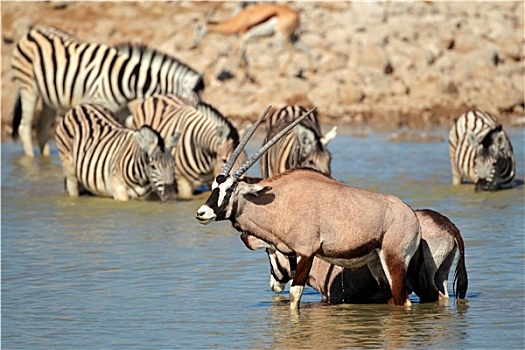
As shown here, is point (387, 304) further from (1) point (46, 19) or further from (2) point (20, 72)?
(1) point (46, 19)

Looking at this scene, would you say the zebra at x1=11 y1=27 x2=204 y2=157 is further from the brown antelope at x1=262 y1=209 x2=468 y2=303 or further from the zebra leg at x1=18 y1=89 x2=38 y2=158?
the brown antelope at x1=262 y1=209 x2=468 y2=303

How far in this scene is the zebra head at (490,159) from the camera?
14109 millimetres

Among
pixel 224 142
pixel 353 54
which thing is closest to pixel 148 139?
pixel 224 142

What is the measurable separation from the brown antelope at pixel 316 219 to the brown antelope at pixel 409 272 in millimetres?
261

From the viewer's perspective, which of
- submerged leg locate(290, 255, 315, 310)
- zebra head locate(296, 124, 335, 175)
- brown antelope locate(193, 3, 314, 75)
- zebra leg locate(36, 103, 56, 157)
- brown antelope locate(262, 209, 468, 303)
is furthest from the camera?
brown antelope locate(193, 3, 314, 75)

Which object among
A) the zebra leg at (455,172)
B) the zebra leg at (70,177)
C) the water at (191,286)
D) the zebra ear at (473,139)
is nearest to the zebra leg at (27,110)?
the water at (191,286)

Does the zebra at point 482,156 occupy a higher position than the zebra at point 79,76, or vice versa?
the zebra at point 79,76

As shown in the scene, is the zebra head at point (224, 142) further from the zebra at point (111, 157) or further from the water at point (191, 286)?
the water at point (191, 286)

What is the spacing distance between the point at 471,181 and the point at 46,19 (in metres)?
13.2

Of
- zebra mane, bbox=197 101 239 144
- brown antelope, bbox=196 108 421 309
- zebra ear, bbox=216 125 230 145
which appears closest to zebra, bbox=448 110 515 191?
zebra mane, bbox=197 101 239 144

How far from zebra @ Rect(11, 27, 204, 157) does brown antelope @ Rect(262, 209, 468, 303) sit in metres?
9.46

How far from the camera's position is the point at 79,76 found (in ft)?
61.1

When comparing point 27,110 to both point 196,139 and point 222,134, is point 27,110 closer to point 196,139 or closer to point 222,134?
A: point 196,139

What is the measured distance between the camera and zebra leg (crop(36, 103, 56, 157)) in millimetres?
19438
